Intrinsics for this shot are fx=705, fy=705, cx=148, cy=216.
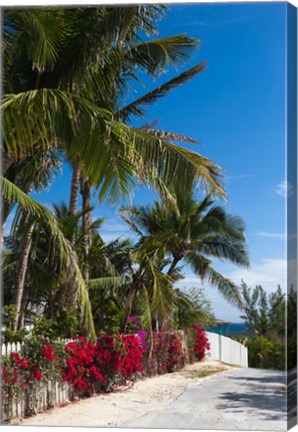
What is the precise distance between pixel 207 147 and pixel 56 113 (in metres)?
1.30

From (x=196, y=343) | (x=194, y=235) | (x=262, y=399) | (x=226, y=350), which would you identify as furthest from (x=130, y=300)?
(x=262, y=399)

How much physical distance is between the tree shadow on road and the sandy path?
0.32m

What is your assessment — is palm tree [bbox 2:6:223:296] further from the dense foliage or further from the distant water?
the distant water

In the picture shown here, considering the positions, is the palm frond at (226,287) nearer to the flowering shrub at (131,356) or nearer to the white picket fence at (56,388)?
the white picket fence at (56,388)

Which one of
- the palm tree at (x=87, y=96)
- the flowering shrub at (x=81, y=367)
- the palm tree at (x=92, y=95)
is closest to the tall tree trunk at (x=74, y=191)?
the palm tree at (x=92, y=95)

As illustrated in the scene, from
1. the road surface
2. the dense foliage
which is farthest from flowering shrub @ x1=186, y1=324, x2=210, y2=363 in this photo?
the dense foliage

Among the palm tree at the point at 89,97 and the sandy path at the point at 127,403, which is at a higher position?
the palm tree at the point at 89,97

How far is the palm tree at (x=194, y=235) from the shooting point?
561 cm

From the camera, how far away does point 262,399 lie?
550 centimetres

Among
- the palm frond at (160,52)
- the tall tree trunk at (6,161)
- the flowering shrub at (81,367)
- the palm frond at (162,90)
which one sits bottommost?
the flowering shrub at (81,367)

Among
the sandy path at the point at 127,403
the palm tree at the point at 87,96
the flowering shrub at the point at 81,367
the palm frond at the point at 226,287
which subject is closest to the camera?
the palm tree at the point at 87,96

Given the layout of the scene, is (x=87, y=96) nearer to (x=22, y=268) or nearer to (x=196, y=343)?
(x=22, y=268)

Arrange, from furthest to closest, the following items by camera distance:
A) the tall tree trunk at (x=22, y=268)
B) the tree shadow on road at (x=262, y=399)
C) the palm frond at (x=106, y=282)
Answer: the palm frond at (x=106, y=282) < the tall tree trunk at (x=22, y=268) < the tree shadow on road at (x=262, y=399)

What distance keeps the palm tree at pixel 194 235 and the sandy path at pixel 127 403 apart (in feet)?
2.18
